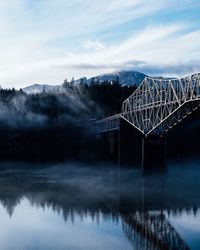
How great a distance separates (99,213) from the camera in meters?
46.8

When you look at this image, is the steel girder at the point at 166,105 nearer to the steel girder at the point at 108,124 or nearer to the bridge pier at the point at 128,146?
the bridge pier at the point at 128,146

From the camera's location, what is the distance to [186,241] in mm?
35750

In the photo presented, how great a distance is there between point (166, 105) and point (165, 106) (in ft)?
3.51

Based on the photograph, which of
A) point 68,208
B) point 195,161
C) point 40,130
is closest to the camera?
point 68,208

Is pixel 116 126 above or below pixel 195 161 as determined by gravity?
above

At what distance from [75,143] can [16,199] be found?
2815 inches

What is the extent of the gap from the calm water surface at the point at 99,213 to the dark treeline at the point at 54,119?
46.4 meters

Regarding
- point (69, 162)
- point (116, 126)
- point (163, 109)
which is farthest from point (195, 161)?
point (163, 109)

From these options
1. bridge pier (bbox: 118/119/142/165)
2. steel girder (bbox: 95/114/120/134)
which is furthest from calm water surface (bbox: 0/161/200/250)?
steel girder (bbox: 95/114/120/134)

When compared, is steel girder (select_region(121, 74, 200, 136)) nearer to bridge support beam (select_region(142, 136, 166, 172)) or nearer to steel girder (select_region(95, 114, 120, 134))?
bridge support beam (select_region(142, 136, 166, 172))

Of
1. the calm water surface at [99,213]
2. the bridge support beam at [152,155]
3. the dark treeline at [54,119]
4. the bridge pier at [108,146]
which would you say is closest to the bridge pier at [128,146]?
the bridge pier at [108,146]

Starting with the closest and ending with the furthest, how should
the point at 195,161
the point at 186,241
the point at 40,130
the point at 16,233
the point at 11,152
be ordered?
the point at 186,241 < the point at 16,233 < the point at 195,161 < the point at 11,152 < the point at 40,130

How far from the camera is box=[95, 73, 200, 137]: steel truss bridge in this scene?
65.4 m

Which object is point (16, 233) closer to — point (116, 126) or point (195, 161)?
point (116, 126)
